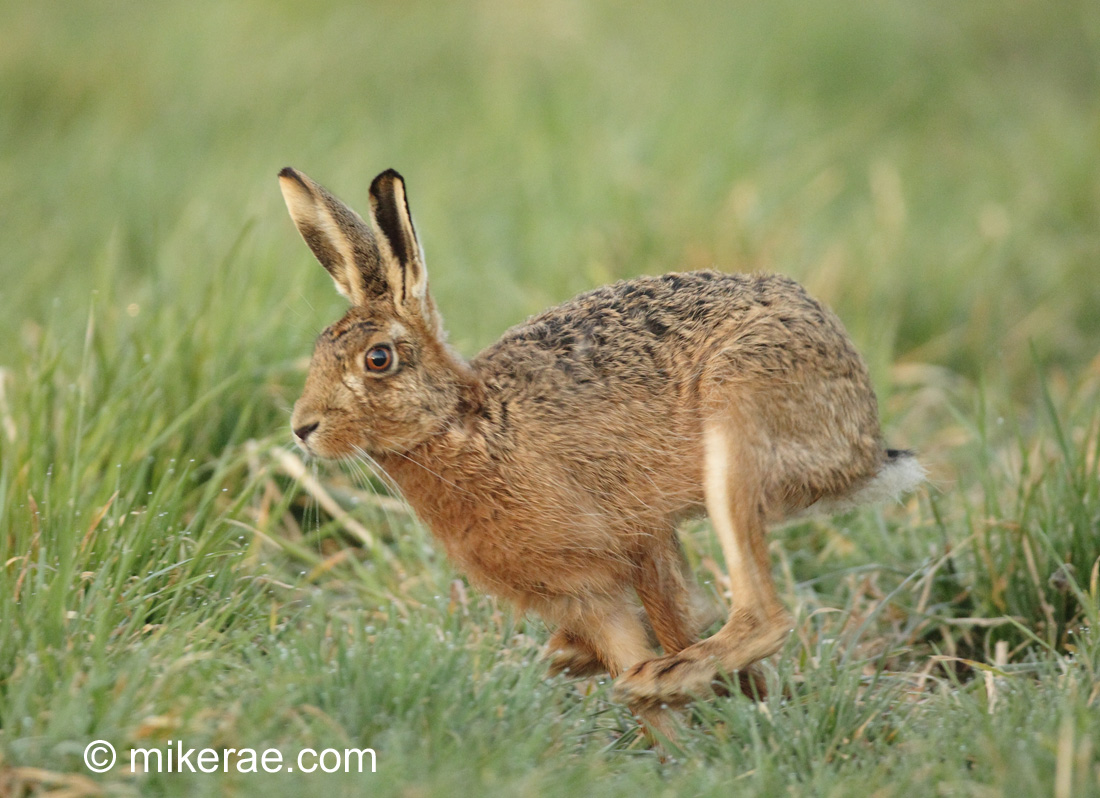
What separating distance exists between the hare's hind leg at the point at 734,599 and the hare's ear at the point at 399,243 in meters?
0.91

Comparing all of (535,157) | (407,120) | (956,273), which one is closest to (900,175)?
(956,273)

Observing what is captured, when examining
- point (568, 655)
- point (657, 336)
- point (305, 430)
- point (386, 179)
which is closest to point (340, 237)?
point (386, 179)

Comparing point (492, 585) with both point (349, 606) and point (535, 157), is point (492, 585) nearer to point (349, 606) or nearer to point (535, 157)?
point (349, 606)

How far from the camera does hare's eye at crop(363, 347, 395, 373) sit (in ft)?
12.1

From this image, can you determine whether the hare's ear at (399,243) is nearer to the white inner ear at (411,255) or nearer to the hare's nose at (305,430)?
the white inner ear at (411,255)

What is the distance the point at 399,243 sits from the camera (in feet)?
12.1

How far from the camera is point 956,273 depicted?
257 inches

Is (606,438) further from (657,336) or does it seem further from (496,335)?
(496,335)

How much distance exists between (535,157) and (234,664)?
461cm

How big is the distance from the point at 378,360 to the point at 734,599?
3.91 ft

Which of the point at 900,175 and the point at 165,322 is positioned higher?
the point at 900,175

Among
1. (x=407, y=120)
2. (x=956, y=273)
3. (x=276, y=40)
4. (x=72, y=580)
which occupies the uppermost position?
(x=276, y=40)

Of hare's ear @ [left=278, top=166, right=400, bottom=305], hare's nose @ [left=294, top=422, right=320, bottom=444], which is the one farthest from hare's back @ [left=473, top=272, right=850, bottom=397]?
hare's nose @ [left=294, top=422, right=320, bottom=444]

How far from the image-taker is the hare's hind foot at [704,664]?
11.2ft
